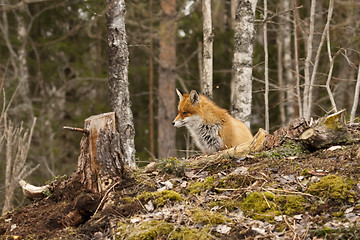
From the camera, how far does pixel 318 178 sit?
539 centimetres

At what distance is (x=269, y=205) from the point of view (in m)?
5.05

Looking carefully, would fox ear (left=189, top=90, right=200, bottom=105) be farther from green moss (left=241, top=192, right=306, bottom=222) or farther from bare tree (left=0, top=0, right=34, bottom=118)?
bare tree (left=0, top=0, right=34, bottom=118)

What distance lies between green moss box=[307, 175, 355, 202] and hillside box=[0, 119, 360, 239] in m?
0.01

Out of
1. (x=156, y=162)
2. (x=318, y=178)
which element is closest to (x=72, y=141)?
(x=156, y=162)

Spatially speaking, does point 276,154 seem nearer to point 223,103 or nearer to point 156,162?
point 156,162

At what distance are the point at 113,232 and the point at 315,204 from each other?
7.67ft

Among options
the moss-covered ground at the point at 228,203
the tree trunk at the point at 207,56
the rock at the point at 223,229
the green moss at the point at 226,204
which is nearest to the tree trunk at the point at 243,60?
the tree trunk at the point at 207,56

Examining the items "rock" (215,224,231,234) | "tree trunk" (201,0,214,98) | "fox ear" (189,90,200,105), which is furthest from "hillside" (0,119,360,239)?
"tree trunk" (201,0,214,98)

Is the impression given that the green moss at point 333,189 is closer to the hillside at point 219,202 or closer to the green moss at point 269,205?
the hillside at point 219,202

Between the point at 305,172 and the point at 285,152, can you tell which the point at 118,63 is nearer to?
the point at 285,152

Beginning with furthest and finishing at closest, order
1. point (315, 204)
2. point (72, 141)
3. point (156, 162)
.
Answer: point (72, 141), point (156, 162), point (315, 204)

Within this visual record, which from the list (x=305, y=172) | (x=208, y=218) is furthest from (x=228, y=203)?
(x=305, y=172)

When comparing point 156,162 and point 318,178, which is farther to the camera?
point 156,162

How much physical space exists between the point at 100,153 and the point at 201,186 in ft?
4.58
